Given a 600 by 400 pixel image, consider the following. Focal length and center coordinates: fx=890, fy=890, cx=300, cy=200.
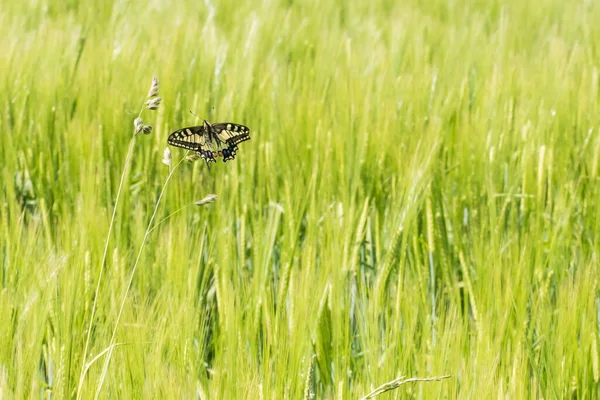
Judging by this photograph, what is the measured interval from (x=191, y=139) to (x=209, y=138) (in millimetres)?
36

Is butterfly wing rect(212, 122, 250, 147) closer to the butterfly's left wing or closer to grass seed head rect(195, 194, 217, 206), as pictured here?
the butterfly's left wing

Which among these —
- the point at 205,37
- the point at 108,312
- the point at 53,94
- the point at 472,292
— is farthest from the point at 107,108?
the point at 472,292

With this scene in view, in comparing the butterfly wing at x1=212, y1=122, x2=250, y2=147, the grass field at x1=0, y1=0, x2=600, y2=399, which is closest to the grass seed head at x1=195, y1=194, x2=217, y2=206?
the grass field at x1=0, y1=0, x2=600, y2=399

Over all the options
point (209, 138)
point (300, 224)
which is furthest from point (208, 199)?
point (300, 224)

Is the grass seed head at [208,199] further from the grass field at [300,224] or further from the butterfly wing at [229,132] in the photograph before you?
the butterfly wing at [229,132]

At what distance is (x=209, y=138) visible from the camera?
3.18ft

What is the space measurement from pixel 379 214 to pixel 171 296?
19.9 inches

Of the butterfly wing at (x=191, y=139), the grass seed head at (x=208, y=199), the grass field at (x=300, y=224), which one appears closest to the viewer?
the grass seed head at (x=208, y=199)

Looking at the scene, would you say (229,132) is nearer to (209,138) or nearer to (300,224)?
(209,138)

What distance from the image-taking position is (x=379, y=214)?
1.59m

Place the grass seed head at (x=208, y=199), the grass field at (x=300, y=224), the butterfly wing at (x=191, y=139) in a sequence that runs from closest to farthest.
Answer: the grass seed head at (x=208, y=199) → the butterfly wing at (x=191, y=139) → the grass field at (x=300, y=224)

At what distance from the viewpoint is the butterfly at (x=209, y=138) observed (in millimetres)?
942

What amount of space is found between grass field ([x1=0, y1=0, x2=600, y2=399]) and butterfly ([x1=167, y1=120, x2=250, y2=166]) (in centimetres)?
7

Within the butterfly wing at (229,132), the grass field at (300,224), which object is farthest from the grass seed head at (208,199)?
the butterfly wing at (229,132)
